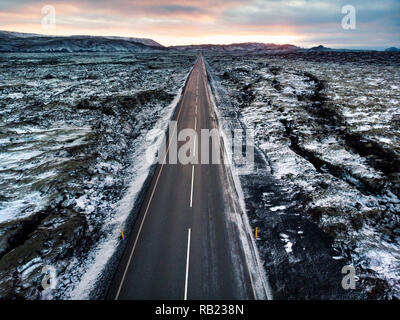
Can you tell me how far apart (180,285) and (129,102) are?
28.6 meters

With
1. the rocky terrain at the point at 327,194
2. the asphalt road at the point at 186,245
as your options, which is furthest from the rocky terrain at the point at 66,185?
the rocky terrain at the point at 327,194

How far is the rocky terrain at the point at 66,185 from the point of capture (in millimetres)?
9188

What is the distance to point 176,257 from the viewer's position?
973 centimetres

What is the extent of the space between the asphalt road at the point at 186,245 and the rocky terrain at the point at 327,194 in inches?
58.7

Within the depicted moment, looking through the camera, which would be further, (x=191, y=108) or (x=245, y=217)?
(x=191, y=108)

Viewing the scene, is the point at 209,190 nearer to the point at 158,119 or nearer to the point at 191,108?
the point at 158,119

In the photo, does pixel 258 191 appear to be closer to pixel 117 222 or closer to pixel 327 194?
pixel 327 194

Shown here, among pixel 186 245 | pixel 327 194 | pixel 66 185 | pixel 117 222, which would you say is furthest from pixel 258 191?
pixel 66 185

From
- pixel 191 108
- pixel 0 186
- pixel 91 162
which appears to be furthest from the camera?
pixel 191 108

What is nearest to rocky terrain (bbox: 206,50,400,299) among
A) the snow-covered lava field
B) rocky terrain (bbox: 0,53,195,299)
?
the snow-covered lava field

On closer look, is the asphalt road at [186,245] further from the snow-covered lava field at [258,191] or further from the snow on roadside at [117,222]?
the snow-covered lava field at [258,191]

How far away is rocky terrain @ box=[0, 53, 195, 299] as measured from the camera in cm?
919

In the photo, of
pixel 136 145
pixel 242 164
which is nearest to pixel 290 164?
pixel 242 164

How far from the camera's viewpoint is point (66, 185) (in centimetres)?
1376
